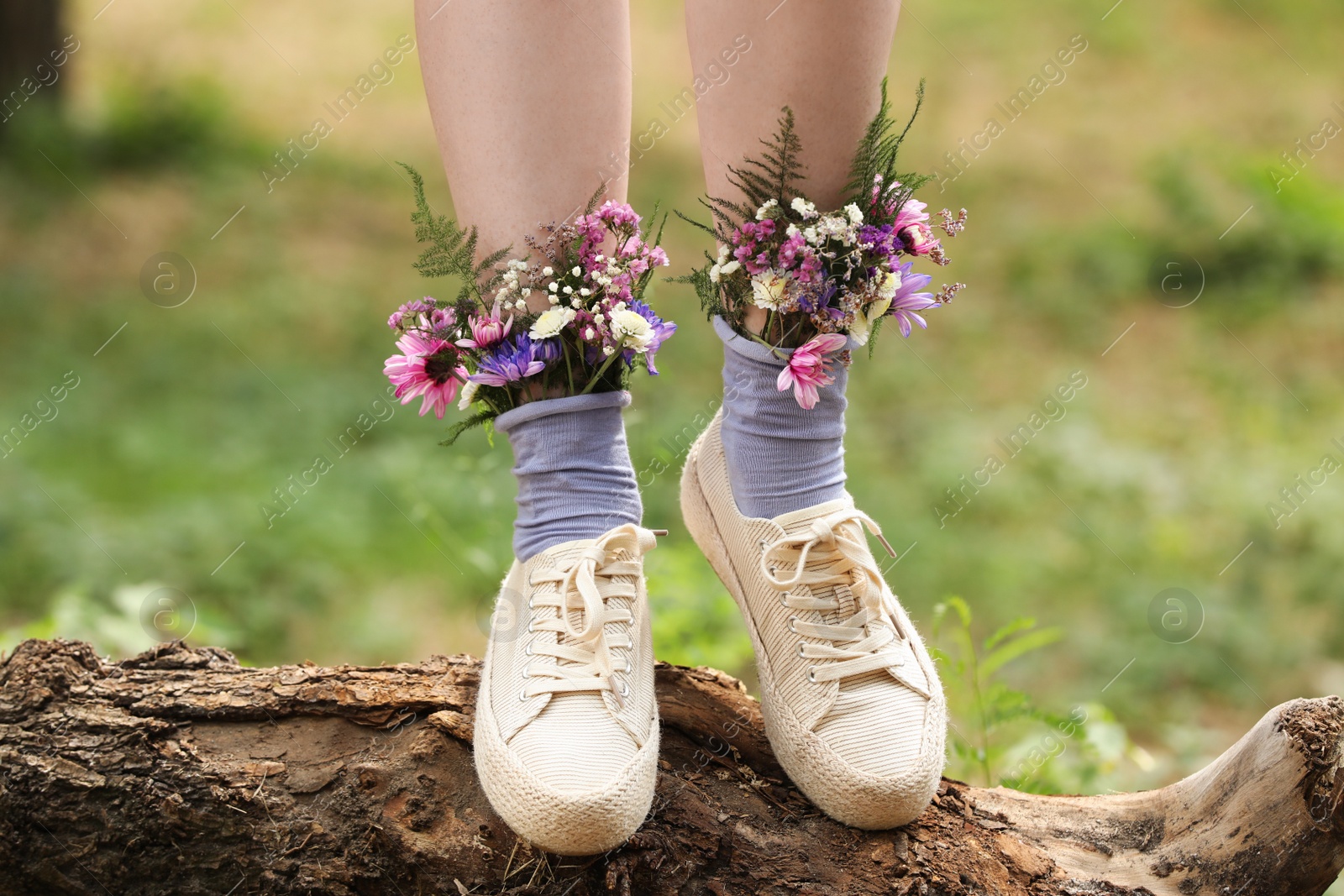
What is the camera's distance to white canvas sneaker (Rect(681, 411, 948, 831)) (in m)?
1.13

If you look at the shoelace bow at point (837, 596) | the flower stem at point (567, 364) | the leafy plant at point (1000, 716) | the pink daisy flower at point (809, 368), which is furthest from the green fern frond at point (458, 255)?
the leafy plant at point (1000, 716)

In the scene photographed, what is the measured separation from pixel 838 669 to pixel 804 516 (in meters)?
0.19

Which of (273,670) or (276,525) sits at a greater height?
(276,525)

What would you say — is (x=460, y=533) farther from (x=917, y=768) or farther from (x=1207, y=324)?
(x=1207, y=324)

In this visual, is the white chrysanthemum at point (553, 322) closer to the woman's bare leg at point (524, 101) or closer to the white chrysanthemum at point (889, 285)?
the woman's bare leg at point (524, 101)

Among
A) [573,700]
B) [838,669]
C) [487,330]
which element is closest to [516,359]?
[487,330]

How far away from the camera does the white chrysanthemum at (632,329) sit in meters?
1.21

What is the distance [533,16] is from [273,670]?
2.77ft

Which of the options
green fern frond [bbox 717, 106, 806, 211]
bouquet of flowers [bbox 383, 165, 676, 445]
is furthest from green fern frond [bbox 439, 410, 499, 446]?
green fern frond [bbox 717, 106, 806, 211]

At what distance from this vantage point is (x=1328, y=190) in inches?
194

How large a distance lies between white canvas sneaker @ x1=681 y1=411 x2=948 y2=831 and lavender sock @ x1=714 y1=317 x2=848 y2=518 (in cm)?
3

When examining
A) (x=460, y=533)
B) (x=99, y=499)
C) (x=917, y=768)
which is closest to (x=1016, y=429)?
(x=460, y=533)

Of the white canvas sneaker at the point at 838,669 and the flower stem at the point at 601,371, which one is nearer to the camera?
the white canvas sneaker at the point at 838,669

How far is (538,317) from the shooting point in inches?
48.2
